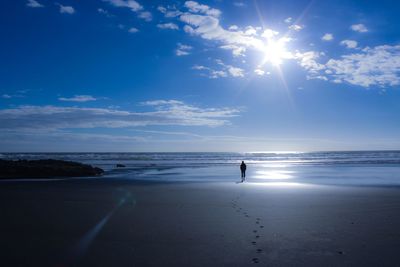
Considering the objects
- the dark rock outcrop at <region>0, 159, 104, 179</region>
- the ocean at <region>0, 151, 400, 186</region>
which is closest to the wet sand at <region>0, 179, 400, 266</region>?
the ocean at <region>0, 151, 400, 186</region>

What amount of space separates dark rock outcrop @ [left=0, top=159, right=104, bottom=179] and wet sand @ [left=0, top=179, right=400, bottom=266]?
56.6ft

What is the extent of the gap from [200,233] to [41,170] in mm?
26557

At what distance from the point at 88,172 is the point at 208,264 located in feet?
93.8

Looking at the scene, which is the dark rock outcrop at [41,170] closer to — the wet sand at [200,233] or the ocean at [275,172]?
the ocean at [275,172]

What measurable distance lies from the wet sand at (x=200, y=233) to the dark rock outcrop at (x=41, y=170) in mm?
17258

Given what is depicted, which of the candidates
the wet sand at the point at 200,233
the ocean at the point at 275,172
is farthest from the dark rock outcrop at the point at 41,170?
the wet sand at the point at 200,233

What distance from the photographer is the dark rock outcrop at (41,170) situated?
1211 inches

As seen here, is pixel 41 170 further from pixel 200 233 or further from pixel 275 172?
pixel 200 233

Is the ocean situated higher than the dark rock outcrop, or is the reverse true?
the dark rock outcrop

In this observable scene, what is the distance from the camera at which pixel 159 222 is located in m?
10.3

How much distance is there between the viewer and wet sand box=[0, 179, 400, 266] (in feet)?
22.3

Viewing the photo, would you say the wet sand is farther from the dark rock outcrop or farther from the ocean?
the dark rock outcrop

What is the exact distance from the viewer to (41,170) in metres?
31.6

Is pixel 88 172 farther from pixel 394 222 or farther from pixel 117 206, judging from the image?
pixel 394 222
